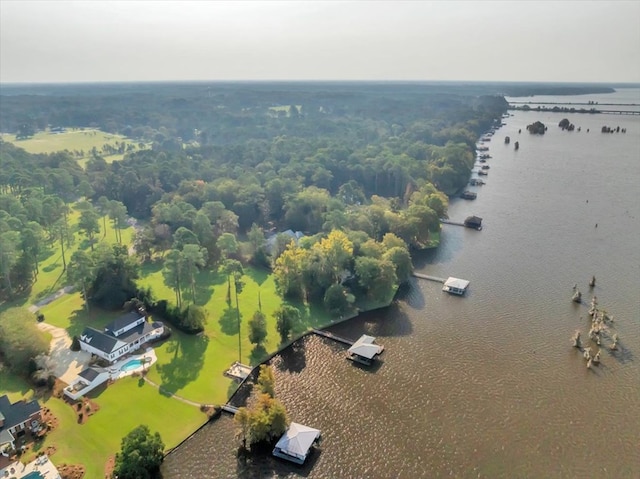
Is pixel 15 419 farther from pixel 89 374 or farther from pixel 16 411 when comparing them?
pixel 89 374

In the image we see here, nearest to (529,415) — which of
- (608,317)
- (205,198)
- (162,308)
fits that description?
(608,317)

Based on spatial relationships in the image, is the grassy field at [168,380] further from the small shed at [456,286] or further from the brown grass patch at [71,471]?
the small shed at [456,286]

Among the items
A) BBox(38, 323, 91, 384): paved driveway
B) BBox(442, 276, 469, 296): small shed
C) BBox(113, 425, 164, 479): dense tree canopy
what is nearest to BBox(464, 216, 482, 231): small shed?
BBox(442, 276, 469, 296): small shed

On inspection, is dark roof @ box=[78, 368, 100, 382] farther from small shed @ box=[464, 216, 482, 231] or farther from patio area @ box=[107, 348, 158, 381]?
small shed @ box=[464, 216, 482, 231]

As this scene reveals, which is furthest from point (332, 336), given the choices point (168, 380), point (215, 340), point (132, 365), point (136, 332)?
point (136, 332)

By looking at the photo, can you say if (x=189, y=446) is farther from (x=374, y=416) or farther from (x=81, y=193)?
(x=81, y=193)
